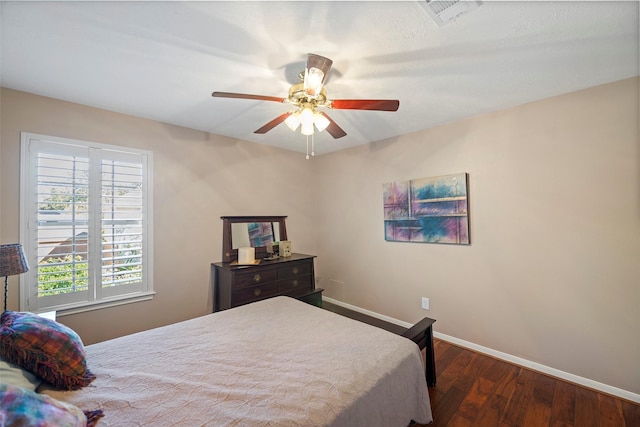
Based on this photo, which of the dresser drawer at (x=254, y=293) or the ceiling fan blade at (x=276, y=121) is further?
the dresser drawer at (x=254, y=293)

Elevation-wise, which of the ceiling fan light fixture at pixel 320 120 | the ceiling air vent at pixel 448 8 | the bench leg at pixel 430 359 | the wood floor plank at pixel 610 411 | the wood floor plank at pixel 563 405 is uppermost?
the ceiling air vent at pixel 448 8

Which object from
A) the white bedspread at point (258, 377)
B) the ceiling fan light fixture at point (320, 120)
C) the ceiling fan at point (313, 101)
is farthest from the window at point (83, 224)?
the ceiling fan light fixture at point (320, 120)

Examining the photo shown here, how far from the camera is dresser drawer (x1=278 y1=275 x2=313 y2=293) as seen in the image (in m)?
3.06

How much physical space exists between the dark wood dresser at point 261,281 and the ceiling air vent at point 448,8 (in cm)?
254

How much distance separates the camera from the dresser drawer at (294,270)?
3066mm

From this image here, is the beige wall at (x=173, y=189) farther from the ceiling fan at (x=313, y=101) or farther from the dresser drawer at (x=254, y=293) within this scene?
the ceiling fan at (x=313, y=101)

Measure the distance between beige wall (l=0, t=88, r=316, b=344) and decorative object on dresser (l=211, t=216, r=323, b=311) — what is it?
0.40 feet

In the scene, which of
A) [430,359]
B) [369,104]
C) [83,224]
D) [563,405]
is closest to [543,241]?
[563,405]

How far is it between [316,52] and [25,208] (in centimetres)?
252

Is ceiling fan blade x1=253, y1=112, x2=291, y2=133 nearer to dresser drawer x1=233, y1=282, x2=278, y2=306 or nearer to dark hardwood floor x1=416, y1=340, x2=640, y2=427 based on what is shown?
dresser drawer x1=233, y1=282, x2=278, y2=306

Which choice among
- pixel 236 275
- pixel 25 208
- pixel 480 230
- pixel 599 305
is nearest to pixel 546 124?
pixel 480 230

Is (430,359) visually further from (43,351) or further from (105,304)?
(105,304)

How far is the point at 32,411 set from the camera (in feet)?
2.59

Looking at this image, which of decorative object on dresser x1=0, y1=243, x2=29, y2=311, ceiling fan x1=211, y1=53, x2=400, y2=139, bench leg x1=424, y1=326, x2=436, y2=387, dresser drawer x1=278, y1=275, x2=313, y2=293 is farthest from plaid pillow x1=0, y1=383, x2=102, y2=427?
dresser drawer x1=278, y1=275, x2=313, y2=293
